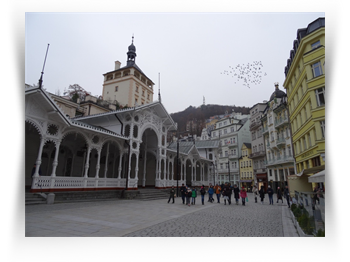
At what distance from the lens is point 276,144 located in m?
36.8

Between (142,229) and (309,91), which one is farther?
(309,91)

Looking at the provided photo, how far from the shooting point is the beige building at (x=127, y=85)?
160ft

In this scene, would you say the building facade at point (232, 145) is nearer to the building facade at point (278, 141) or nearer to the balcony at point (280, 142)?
the building facade at point (278, 141)

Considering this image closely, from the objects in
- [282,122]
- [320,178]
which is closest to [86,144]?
[320,178]

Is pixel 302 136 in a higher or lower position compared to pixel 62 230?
higher

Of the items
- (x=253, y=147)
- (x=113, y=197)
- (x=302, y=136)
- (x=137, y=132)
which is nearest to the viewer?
(x=113, y=197)

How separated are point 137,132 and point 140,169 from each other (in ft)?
28.8

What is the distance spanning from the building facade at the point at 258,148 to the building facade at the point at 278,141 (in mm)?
2416

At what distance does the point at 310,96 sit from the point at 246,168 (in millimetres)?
37759

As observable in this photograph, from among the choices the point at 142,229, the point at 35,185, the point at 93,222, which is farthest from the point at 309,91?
the point at 35,185

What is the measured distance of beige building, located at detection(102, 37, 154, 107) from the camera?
1916 inches

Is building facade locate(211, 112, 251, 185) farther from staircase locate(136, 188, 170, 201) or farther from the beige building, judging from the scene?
staircase locate(136, 188, 170, 201)

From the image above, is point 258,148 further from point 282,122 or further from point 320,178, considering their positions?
point 320,178
